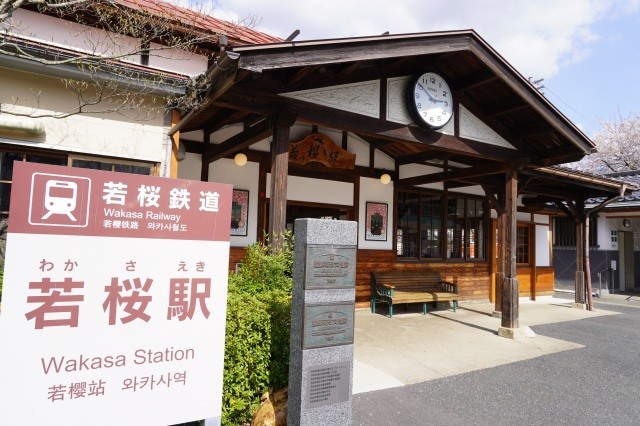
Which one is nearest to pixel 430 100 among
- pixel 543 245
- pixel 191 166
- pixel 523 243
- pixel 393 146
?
pixel 393 146

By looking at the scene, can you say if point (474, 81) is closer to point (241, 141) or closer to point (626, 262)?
point (241, 141)

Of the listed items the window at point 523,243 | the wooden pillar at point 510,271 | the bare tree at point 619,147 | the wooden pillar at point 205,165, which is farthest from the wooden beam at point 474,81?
the bare tree at point 619,147

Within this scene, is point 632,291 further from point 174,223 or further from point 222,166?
point 174,223

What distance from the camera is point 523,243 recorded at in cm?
1240

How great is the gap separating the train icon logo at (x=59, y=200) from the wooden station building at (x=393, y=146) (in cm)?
197

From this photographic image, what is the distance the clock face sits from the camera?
5.91 metres

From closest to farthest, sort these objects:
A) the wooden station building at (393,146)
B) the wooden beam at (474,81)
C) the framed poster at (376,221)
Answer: the wooden station building at (393,146)
the wooden beam at (474,81)
the framed poster at (376,221)

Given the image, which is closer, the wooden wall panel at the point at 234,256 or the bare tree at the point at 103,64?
the bare tree at the point at 103,64

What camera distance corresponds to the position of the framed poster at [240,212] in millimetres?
7219

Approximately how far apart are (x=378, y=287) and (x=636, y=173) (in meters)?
13.0

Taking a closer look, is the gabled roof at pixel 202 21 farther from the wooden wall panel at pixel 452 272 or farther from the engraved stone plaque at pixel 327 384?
the engraved stone plaque at pixel 327 384

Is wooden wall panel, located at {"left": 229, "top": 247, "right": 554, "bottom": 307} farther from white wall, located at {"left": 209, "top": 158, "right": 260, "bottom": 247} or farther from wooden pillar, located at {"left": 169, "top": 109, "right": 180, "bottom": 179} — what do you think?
wooden pillar, located at {"left": 169, "top": 109, "right": 180, "bottom": 179}

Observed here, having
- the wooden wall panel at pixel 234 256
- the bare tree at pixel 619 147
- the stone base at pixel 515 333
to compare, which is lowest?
the stone base at pixel 515 333

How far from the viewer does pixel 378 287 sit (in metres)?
8.72
